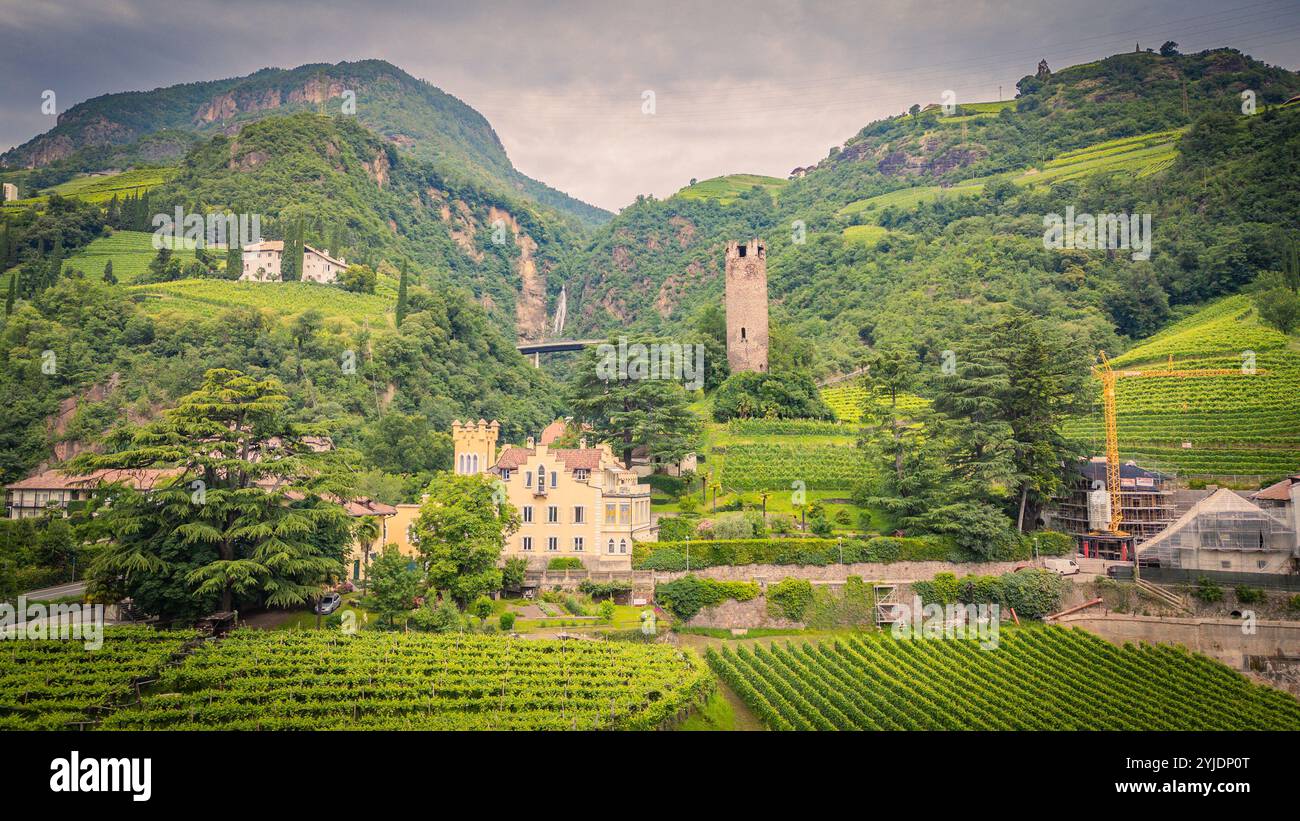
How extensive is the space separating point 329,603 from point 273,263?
251 feet

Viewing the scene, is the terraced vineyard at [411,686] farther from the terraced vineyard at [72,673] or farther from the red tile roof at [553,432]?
the red tile roof at [553,432]

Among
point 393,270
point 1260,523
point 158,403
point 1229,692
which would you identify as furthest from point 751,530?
point 393,270

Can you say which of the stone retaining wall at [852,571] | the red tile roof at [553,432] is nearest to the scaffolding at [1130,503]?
the stone retaining wall at [852,571]

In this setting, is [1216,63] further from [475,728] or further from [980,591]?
[475,728]

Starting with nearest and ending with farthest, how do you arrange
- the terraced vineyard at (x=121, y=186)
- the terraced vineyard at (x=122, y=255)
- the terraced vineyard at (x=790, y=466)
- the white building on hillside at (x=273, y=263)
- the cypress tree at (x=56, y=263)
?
the terraced vineyard at (x=790, y=466) < the cypress tree at (x=56, y=263) < the terraced vineyard at (x=122, y=255) < the white building on hillside at (x=273, y=263) < the terraced vineyard at (x=121, y=186)

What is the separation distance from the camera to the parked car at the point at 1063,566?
46.6 m

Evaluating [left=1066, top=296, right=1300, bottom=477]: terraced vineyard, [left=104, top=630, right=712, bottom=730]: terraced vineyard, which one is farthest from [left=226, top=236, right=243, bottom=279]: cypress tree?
[left=1066, top=296, right=1300, bottom=477]: terraced vineyard

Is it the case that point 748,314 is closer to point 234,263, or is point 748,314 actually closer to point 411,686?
point 411,686

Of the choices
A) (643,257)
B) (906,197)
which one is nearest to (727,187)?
(643,257)

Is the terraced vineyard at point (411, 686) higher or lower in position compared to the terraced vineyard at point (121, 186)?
lower

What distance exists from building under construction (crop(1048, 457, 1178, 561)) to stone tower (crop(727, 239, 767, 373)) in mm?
27112

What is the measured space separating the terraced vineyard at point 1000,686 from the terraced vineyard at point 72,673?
1993cm

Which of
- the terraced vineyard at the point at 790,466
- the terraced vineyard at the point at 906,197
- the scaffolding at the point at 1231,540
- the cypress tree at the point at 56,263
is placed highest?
the terraced vineyard at the point at 906,197

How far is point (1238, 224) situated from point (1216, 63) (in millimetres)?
63696
